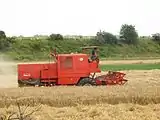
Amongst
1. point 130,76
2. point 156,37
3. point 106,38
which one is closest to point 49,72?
point 130,76

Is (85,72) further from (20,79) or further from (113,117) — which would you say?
(113,117)

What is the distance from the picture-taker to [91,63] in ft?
96.5

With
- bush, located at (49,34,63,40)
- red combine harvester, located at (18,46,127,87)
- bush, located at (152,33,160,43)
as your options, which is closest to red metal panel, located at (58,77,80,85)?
red combine harvester, located at (18,46,127,87)

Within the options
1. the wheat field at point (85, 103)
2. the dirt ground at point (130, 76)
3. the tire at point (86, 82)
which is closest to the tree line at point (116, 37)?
the dirt ground at point (130, 76)

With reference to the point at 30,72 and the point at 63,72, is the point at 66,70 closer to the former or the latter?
the point at 63,72

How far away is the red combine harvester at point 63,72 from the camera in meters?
29.1

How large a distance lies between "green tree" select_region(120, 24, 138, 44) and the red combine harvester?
71.4 metres

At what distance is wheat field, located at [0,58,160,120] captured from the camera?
59.4 feet

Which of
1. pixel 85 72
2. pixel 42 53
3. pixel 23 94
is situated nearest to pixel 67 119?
pixel 23 94

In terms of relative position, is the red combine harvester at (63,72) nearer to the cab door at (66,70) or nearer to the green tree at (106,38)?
the cab door at (66,70)

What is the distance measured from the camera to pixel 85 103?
70.4ft

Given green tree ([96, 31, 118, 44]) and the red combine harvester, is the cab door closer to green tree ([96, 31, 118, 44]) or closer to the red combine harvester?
the red combine harvester

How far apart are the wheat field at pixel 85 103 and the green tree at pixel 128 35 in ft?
249

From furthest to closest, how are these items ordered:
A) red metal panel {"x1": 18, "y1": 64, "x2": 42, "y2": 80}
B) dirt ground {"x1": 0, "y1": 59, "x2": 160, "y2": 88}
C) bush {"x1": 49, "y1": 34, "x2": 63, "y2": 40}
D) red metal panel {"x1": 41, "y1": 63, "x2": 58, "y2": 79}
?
bush {"x1": 49, "y1": 34, "x2": 63, "y2": 40}
dirt ground {"x1": 0, "y1": 59, "x2": 160, "y2": 88}
red metal panel {"x1": 18, "y1": 64, "x2": 42, "y2": 80}
red metal panel {"x1": 41, "y1": 63, "x2": 58, "y2": 79}
